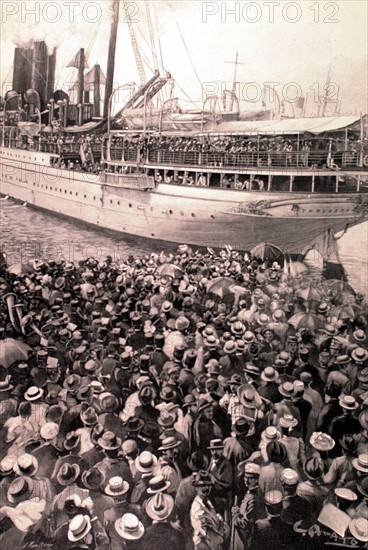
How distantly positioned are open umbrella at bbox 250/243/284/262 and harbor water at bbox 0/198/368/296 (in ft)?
0.22

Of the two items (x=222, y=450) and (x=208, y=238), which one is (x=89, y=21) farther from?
(x=222, y=450)

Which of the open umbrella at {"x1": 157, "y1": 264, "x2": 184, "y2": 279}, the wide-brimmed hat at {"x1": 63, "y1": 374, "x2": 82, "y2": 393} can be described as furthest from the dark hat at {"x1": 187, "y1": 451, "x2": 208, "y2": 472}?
the open umbrella at {"x1": 157, "y1": 264, "x2": 184, "y2": 279}

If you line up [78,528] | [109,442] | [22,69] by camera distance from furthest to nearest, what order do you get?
[22,69] < [109,442] < [78,528]

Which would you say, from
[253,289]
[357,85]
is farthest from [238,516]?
[357,85]

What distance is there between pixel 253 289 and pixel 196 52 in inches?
76.5

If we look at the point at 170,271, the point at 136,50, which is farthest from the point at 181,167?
the point at 136,50

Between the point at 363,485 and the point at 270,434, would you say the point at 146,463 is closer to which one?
the point at 270,434

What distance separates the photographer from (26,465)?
389 centimetres

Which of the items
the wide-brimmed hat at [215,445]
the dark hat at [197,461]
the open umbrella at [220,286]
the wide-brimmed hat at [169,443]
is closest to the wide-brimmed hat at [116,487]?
the wide-brimmed hat at [169,443]

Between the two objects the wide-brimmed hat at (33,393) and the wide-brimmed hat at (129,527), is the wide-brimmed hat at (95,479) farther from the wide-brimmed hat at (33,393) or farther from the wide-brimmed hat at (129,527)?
the wide-brimmed hat at (33,393)

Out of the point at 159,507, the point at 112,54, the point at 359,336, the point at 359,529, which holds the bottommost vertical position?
the point at 359,529

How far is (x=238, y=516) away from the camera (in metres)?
3.89

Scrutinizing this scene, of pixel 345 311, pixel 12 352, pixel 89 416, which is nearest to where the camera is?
pixel 89 416

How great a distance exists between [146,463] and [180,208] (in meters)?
2.01
